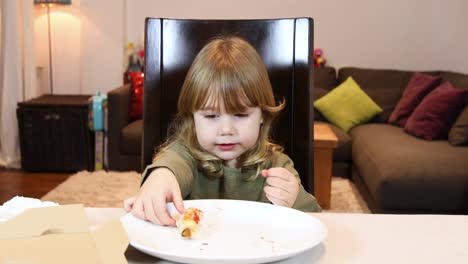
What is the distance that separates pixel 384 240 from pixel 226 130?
1.28ft

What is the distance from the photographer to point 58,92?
4555 mm

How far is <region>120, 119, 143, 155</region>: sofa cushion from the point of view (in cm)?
378

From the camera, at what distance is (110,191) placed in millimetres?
3463

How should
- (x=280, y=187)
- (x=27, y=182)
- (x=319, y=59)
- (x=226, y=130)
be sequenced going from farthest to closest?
(x=319, y=59) < (x=27, y=182) < (x=226, y=130) < (x=280, y=187)

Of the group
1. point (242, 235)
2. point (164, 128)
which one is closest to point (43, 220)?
point (242, 235)

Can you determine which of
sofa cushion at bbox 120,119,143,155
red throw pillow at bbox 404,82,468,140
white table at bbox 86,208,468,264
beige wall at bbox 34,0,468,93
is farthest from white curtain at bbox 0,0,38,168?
Answer: white table at bbox 86,208,468,264

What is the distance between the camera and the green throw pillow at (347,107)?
4027 millimetres

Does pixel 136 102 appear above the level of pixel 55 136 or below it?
above

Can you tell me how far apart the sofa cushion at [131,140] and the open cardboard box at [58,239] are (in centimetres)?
305

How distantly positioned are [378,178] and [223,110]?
72.7 inches

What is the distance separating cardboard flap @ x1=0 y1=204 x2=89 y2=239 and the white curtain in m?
3.55

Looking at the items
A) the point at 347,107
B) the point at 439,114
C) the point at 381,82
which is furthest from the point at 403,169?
the point at 381,82

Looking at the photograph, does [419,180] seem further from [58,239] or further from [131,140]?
[58,239]

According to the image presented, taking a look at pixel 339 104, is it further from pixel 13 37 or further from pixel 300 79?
pixel 300 79
